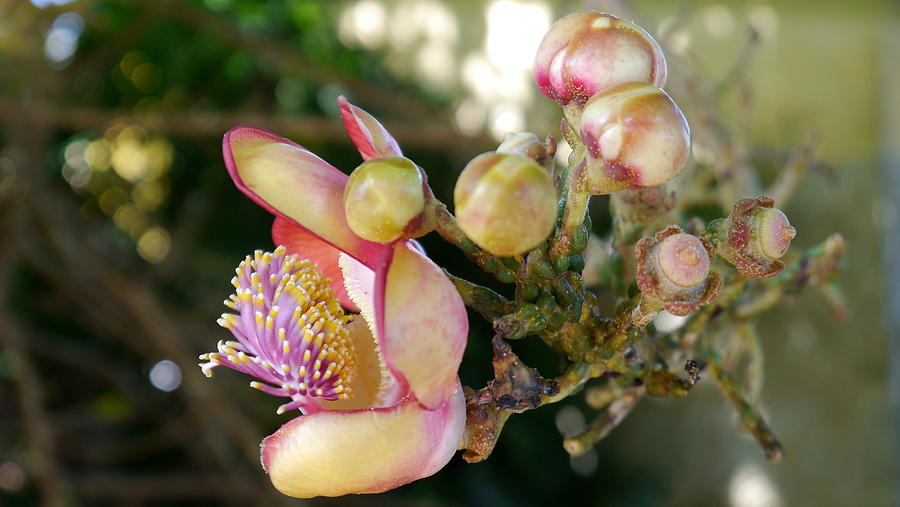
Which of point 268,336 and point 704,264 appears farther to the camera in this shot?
point 268,336

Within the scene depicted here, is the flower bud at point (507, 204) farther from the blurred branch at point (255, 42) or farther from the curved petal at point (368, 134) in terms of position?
the blurred branch at point (255, 42)

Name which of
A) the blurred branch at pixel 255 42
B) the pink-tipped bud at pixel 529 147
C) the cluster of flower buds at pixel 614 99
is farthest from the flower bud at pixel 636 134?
the blurred branch at pixel 255 42

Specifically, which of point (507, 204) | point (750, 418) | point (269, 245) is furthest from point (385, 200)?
point (269, 245)

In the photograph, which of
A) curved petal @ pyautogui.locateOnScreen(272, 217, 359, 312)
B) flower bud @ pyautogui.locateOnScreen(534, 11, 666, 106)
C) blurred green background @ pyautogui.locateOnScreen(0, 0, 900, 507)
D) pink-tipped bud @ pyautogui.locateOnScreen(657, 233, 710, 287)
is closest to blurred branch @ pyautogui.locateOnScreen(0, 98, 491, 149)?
blurred green background @ pyautogui.locateOnScreen(0, 0, 900, 507)

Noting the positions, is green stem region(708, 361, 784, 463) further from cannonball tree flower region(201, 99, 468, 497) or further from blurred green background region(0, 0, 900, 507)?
blurred green background region(0, 0, 900, 507)

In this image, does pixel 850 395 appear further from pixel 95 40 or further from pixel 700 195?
pixel 95 40

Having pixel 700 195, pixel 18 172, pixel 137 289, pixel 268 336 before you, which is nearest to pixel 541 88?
pixel 268 336
